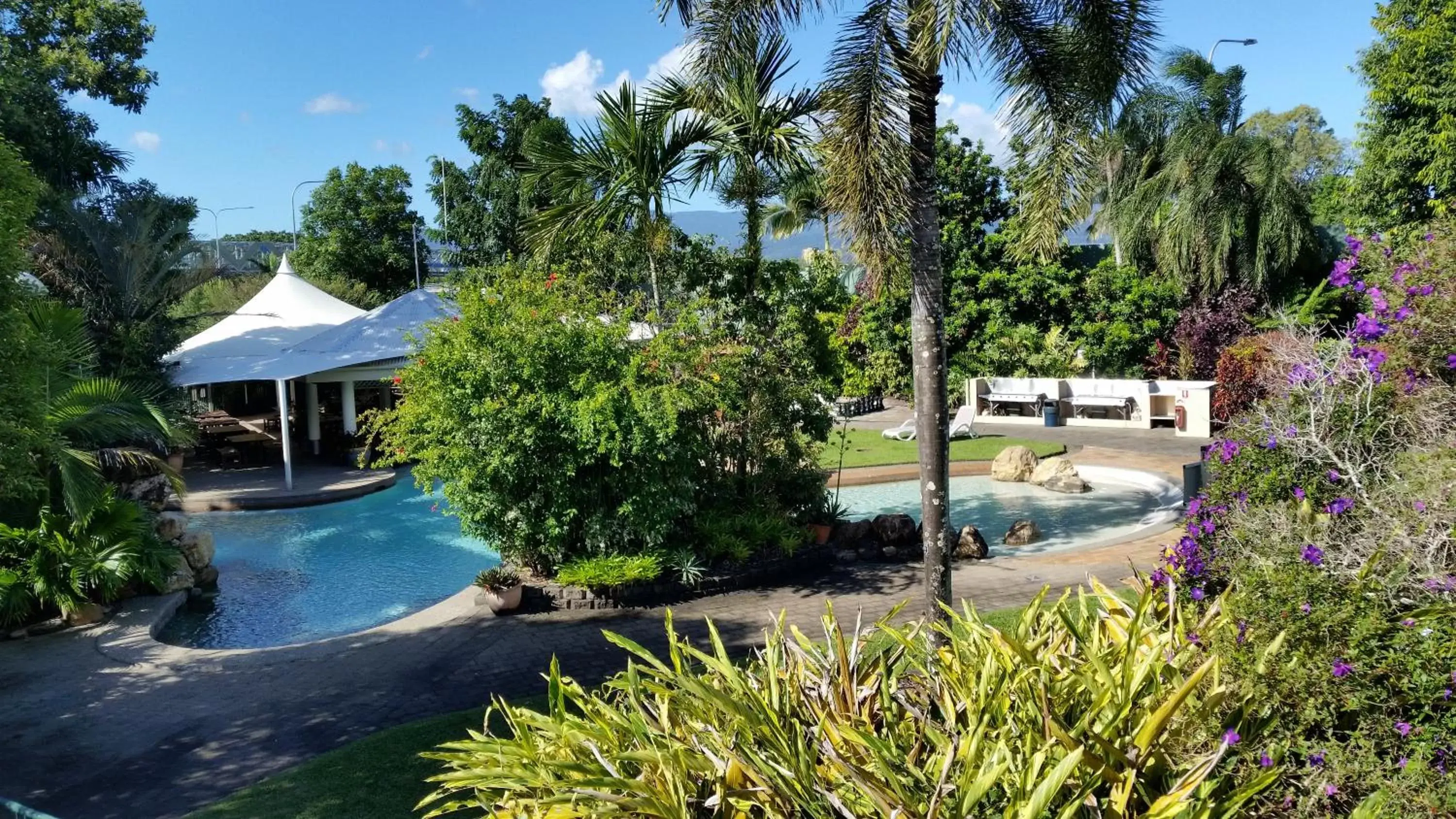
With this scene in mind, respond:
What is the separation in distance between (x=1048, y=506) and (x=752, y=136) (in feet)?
26.6

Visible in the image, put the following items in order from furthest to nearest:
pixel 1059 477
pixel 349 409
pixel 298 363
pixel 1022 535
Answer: pixel 349 409 → pixel 298 363 → pixel 1059 477 → pixel 1022 535

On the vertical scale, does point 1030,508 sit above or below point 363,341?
below

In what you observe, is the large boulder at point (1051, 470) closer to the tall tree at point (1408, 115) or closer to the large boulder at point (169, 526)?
the tall tree at point (1408, 115)

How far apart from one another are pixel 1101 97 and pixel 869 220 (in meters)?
2.23

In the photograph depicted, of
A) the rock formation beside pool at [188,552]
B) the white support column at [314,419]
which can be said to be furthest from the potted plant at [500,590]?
the white support column at [314,419]

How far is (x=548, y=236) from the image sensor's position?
36.0ft

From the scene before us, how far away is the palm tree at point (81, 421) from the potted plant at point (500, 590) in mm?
3876

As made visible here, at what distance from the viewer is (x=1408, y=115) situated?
65.2 feet

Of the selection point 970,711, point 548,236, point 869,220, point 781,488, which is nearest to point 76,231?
point 548,236

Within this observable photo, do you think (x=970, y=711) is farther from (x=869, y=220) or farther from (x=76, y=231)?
(x=76, y=231)

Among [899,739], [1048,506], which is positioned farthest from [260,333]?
[899,739]

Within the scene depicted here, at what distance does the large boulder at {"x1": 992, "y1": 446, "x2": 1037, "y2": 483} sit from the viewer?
55.3 feet

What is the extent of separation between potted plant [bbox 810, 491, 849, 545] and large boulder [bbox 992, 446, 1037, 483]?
5.87m

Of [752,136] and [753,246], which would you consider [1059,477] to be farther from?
[752,136]
